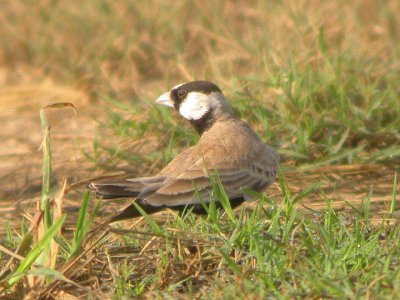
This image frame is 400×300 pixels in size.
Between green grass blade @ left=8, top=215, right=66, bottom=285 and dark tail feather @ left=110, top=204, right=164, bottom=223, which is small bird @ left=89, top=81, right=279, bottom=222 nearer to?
dark tail feather @ left=110, top=204, right=164, bottom=223

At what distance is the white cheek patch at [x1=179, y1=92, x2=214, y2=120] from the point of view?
5868 millimetres

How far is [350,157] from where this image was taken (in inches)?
257

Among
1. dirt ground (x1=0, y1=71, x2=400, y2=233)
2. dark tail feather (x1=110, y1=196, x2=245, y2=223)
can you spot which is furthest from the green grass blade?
dirt ground (x1=0, y1=71, x2=400, y2=233)

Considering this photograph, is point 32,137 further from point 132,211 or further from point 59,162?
point 132,211

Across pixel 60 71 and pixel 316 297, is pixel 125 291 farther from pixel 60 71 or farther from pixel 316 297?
pixel 60 71

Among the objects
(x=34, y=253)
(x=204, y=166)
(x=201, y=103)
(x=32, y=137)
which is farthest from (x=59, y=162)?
(x=34, y=253)

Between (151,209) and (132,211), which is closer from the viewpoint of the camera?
(132,211)

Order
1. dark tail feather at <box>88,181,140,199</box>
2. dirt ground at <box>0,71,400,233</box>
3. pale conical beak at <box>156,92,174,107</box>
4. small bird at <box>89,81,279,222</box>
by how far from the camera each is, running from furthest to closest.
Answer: dirt ground at <box>0,71,400,233</box> < pale conical beak at <box>156,92,174,107</box> < small bird at <box>89,81,279,222</box> < dark tail feather at <box>88,181,140,199</box>

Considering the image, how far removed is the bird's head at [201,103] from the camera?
19.2 ft

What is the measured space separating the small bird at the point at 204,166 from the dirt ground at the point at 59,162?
357 mm

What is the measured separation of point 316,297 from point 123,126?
11.5 ft

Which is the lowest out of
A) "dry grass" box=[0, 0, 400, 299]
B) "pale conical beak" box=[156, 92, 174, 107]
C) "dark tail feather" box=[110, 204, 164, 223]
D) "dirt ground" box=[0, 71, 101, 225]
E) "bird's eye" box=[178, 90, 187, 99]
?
"dirt ground" box=[0, 71, 101, 225]

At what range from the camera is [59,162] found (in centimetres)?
709

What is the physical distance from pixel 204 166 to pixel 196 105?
0.84 meters
